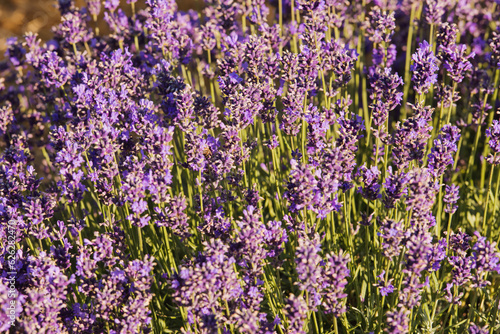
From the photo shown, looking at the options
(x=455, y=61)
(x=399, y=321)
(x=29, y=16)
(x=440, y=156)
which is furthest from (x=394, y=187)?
(x=29, y=16)

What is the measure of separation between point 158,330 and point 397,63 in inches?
165

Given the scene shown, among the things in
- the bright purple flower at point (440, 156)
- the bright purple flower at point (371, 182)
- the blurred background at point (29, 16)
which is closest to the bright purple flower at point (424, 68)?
the bright purple flower at point (440, 156)

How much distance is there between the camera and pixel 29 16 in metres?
9.30

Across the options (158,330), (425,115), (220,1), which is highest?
(220,1)

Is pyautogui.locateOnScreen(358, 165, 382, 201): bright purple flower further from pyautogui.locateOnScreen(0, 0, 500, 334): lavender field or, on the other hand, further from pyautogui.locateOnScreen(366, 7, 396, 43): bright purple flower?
pyautogui.locateOnScreen(366, 7, 396, 43): bright purple flower

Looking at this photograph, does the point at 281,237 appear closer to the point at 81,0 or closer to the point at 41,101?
the point at 41,101

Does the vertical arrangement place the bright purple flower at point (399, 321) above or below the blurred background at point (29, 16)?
below

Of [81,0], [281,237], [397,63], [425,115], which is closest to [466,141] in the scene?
[397,63]

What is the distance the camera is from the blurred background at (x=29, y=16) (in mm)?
8664

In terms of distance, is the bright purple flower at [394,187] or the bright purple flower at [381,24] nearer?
the bright purple flower at [394,187]

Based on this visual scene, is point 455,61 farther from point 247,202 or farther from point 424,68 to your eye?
point 247,202

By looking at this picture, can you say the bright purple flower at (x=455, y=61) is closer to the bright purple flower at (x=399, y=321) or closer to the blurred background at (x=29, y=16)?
the bright purple flower at (x=399, y=321)

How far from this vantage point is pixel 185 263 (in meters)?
3.00

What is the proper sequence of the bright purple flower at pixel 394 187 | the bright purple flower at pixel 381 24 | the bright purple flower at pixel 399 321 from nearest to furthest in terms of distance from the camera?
1. the bright purple flower at pixel 399 321
2. the bright purple flower at pixel 394 187
3. the bright purple flower at pixel 381 24
